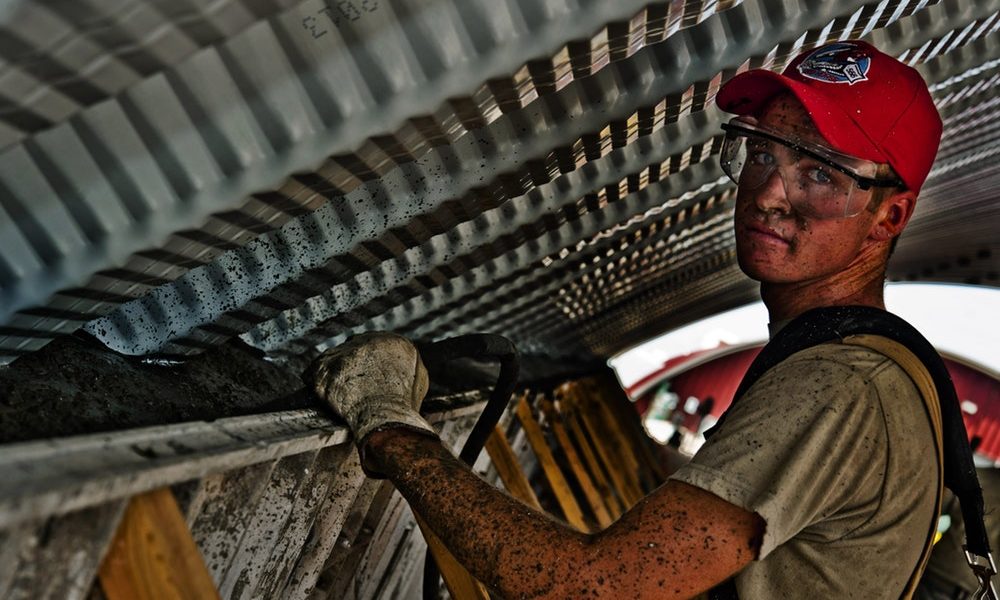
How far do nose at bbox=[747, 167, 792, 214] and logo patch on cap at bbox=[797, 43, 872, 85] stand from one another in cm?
22

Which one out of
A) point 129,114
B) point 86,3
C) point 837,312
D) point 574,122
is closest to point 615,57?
point 574,122

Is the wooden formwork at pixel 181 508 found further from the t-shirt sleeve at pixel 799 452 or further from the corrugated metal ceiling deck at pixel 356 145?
the t-shirt sleeve at pixel 799 452

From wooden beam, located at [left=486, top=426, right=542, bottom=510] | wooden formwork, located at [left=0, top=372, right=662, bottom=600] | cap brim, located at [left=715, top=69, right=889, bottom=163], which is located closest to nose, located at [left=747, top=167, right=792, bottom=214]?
cap brim, located at [left=715, top=69, right=889, bottom=163]

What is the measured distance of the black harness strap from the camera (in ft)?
6.09

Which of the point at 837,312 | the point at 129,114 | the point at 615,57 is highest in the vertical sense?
the point at 129,114

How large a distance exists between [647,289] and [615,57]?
397 centimetres

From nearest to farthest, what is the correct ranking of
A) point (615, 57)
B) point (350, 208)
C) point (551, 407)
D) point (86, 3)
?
point (86, 3), point (615, 57), point (350, 208), point (551, 407)

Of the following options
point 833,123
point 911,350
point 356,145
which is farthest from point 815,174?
point 356,145

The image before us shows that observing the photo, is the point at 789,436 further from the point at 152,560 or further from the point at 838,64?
the point at 152,560

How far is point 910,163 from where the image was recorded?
2.10 meters

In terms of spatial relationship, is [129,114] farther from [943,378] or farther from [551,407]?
[551,407]

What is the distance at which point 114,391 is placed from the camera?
1.95 metres

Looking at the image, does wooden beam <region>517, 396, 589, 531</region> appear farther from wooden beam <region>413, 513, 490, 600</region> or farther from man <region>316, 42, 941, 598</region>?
man <region>316, 42, 941, 598</region>

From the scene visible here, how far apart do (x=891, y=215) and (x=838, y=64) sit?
1.16 feet
